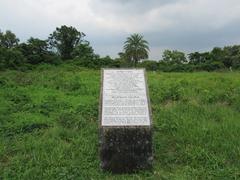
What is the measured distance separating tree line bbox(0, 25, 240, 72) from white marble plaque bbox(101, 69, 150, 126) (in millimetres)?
15715

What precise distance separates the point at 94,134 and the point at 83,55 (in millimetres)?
27253

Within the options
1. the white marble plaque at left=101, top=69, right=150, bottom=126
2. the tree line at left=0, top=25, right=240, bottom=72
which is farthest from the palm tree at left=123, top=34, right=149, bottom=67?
the white marble plaque at left=101, top=69, right=150, bottom=126

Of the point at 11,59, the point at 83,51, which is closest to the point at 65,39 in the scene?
the point at 83,51

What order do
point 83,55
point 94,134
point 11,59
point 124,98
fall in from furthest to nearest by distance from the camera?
point 83,55
point 11,59
point 94,134
point 124,98

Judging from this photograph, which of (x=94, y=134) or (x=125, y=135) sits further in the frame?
(x=94, y=134)

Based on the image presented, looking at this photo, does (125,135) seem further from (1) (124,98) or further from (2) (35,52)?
(2) (35,52)

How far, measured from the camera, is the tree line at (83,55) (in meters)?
25.6

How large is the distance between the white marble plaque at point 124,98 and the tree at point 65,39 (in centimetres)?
2879

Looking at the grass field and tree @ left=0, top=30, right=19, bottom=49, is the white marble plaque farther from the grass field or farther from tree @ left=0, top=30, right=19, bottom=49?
tree @ left=0, top=30, right=19, bottom=49

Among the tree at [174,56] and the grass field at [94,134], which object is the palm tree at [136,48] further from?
the grass field at [94,134]

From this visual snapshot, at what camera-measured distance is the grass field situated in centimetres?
683

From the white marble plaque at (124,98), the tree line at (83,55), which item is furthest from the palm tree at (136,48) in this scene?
the white marble plaque at (124,98)

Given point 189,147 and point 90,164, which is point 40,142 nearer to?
point 90,164

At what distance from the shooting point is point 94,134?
28.5 feet
